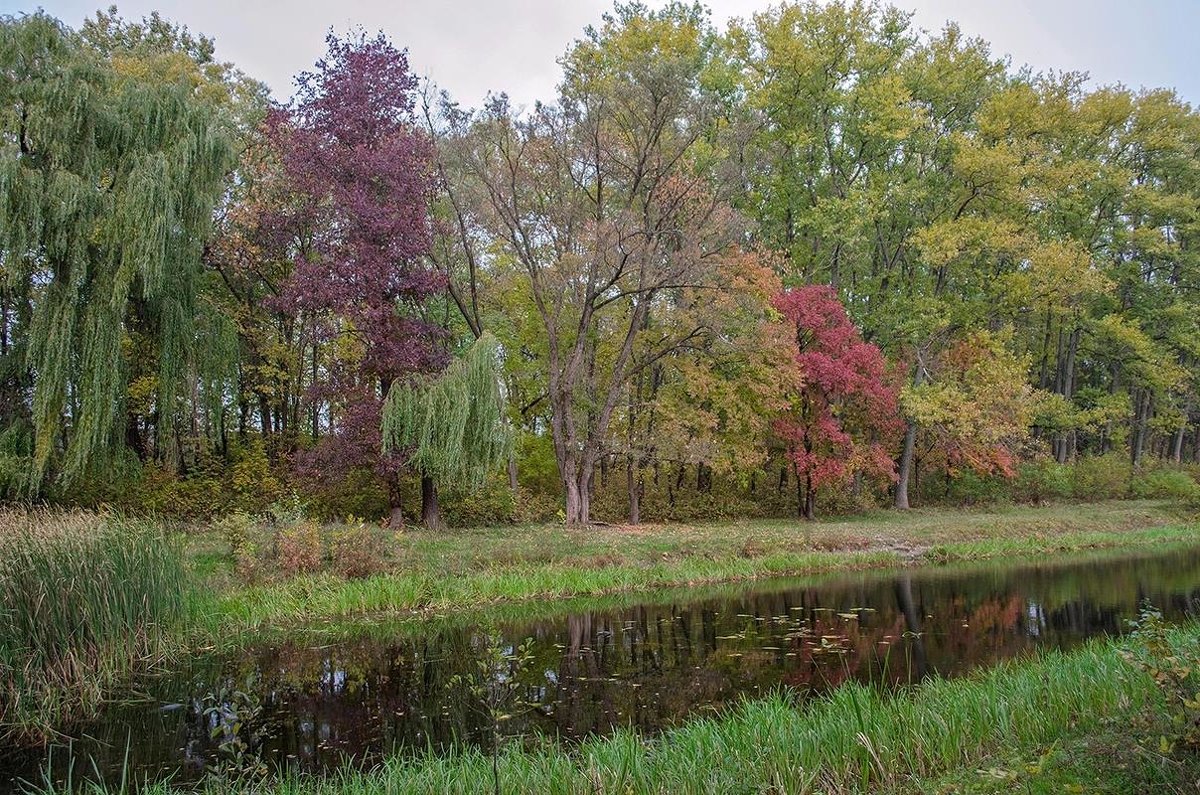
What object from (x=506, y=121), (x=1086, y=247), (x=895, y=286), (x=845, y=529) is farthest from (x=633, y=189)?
(x=1086, y=247)

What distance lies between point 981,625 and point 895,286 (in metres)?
24.0

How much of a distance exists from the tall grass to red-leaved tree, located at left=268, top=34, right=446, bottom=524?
10.1m

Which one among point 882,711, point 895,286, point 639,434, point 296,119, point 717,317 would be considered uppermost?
point 296,119

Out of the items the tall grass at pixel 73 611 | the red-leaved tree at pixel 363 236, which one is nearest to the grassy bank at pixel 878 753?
the tall grass at pixel 73 611

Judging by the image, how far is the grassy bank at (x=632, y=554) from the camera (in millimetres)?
12492

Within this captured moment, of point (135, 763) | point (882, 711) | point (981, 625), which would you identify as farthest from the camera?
point (981, 625)

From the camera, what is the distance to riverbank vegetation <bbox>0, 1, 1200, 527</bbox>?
642 inches

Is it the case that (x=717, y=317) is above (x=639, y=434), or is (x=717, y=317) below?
above

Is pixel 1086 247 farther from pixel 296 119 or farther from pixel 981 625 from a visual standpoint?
pixel 296 119

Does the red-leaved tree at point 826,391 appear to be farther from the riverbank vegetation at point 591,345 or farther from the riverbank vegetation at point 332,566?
the riverbank vegetation at point 332,566

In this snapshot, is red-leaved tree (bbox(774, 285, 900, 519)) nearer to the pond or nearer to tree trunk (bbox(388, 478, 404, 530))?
the pond

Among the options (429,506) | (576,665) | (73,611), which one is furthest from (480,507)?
(73,611)

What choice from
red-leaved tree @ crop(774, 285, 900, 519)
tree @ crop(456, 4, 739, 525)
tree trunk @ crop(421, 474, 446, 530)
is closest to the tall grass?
tree trunk @ crop(421, 474, 446, 530)

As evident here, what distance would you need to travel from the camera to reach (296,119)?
2136cm
